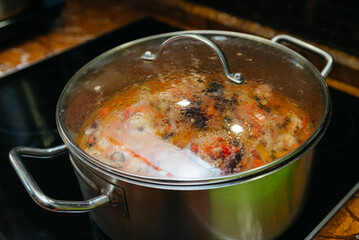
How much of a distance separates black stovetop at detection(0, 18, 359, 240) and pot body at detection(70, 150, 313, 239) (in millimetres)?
112

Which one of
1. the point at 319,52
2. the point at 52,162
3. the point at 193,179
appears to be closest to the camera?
the point at 193,179

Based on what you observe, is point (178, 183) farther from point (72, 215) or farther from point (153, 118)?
point (72, 215)

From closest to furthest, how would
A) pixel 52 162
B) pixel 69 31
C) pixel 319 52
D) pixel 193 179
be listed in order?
pixel 193 179 < pixel 319 52 < pixel 52 162 < pixel 69 31

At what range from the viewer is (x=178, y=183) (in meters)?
0.76

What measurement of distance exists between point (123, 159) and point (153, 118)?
11cm

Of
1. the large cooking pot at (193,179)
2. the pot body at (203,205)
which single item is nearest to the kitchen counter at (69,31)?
the large cooking pot at (193,179)

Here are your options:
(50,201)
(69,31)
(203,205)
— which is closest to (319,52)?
(203,205)

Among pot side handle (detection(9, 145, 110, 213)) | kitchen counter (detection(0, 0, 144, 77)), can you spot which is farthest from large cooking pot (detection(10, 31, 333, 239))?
kitchen counter (detection(0, 0, 144, 77))

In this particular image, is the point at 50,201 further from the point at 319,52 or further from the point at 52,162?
the point at 319,52

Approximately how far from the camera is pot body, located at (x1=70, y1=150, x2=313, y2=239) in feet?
A: 2.58

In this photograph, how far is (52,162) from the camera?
124cm

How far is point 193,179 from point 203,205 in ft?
0.25

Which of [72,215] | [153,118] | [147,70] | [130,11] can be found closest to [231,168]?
[153,118]

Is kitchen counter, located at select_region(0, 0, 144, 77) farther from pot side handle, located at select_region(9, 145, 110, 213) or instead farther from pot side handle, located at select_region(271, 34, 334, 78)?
pot side handle, located at select_region(271, 34, 334, 78)
